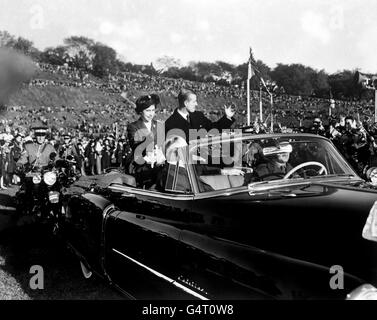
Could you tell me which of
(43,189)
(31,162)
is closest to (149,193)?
(43,189)

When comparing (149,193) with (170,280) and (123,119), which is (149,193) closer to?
(170,280)

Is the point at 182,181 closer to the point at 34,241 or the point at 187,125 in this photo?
the point at 187,125

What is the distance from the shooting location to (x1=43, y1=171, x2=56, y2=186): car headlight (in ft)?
23.5

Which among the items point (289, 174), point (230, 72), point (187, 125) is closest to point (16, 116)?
point (230, 72)

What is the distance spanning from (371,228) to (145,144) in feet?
11.1

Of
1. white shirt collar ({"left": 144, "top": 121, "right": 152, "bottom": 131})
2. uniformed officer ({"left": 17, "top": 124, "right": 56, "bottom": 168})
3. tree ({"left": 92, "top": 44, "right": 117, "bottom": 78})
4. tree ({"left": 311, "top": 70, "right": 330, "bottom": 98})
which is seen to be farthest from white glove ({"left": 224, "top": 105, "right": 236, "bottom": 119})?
tree ({"left": 92, "top": 44, "right": 117, "bottom": 78})

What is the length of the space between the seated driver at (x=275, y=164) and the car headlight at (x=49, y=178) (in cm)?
458

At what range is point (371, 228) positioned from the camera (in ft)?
7.25

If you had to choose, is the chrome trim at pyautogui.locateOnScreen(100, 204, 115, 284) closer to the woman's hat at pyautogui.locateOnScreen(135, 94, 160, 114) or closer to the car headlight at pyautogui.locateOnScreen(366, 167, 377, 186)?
the woman's hat at pyautogui.locateOnScreen(135, 94, 160, 114)

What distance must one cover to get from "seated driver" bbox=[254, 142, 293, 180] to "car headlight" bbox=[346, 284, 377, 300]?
55.8 inches

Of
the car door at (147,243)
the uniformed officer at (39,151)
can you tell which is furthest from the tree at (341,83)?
the car door at (147,243)

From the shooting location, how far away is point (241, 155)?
364 centimetres

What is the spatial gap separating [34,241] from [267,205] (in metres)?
4.79

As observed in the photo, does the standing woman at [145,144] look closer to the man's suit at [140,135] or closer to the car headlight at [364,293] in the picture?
the man's suit at [140,135]
